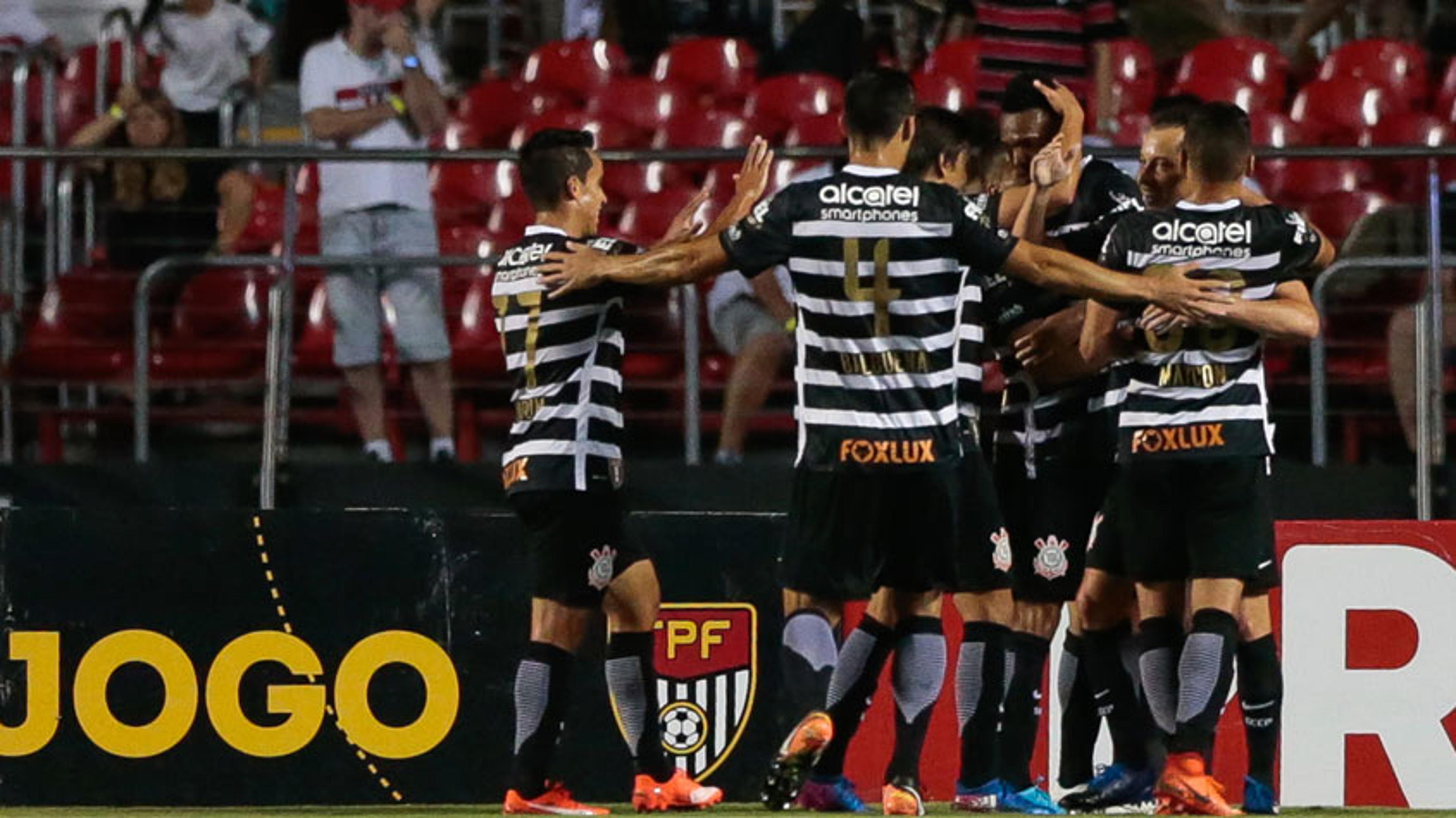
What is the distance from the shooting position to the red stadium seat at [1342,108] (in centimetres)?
1320

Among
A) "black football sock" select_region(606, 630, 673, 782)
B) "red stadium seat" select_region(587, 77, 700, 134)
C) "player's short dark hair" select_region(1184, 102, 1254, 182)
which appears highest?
"red stadium seat" select_region(587, 77, 700, 134)

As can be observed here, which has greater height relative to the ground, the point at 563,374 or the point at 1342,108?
the point at 1342,108

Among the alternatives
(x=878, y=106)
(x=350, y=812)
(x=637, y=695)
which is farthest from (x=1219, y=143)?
(x=350, y=812)

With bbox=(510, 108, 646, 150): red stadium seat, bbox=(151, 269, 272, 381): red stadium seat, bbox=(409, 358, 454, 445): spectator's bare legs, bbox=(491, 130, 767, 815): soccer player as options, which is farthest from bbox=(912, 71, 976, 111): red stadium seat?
bbox=(491, 130, 767, 815): soccer player

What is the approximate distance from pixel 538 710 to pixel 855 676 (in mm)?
1022

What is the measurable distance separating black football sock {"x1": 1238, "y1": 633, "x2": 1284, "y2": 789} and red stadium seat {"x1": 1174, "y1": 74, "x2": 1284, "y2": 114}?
5.84 m

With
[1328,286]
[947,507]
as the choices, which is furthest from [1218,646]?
[1328,286]

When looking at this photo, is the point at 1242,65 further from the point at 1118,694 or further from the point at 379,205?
the point at 1118,694

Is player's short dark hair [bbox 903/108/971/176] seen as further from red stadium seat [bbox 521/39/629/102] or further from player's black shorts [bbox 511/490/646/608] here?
red stadium seat [bbox 521/39/629/102]

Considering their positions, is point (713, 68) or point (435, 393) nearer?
point (435, 393)

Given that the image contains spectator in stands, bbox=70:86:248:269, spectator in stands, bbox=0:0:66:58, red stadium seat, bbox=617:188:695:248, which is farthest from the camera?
spectator in stands, bbox=0:0:66:58

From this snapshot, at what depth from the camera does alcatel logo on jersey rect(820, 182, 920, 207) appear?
309 inches

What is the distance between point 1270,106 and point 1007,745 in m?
5.92

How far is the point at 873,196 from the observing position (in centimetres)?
785
